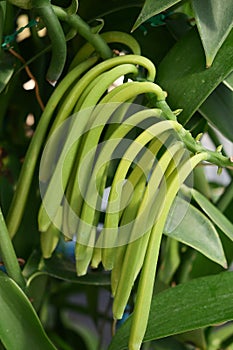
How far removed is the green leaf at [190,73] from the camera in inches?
20.2

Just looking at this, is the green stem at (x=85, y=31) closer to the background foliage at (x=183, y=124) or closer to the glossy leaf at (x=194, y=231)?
the background foliage at (x=183, y=124)

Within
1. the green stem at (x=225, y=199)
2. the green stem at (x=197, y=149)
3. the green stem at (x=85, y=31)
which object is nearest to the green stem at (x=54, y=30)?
the green stem at (x=85, y=31)

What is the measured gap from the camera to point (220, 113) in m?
0.58

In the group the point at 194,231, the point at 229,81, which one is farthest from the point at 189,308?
the point at 229,81

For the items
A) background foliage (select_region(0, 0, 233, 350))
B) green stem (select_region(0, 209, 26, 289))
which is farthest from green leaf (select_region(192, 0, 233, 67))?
green stem (select_region(0, 209, 26, 289))

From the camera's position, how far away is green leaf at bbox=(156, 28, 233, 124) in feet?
1.68

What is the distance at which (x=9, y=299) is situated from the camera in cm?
51

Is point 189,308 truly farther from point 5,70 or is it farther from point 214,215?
point 5,70

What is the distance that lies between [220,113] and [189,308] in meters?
0.18

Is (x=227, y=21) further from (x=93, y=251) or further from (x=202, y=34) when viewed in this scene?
(x=93, y=251)

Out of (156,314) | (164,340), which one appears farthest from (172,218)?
(164,340)

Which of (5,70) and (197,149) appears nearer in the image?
(197,149)

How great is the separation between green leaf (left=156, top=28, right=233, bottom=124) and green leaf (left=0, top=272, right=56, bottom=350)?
0.65 ft

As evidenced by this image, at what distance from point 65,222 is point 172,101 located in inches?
5.4
